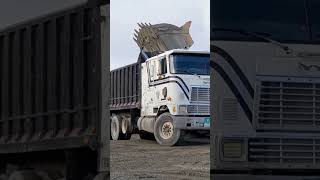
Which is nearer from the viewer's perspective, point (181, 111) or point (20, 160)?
point (20, 160)

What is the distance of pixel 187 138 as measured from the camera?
49.2ft

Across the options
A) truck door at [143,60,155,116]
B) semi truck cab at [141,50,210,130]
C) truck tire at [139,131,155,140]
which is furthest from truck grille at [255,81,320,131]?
truck tire at [139,131,155,140]

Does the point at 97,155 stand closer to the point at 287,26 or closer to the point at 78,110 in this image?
the point at 78,110

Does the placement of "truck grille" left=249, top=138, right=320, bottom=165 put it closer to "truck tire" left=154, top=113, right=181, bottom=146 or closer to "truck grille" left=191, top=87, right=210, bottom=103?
"truck grille" left=191, top=87, right=210, bottom=103

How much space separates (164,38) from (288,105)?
39.1 ft

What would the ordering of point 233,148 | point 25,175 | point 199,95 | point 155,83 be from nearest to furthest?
point 233,148, point 25,175, point 199,95, point 155,83

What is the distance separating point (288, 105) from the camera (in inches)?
181

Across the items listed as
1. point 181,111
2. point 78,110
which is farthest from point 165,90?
point 78,110

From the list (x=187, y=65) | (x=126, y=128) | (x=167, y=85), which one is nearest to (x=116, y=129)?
(x=126, y=128)

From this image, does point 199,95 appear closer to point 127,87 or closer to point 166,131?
point 166,131

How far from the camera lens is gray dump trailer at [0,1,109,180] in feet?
15.9

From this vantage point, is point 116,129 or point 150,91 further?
point 116,129

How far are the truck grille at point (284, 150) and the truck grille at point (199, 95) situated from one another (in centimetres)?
1021

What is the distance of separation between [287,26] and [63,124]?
222cm
